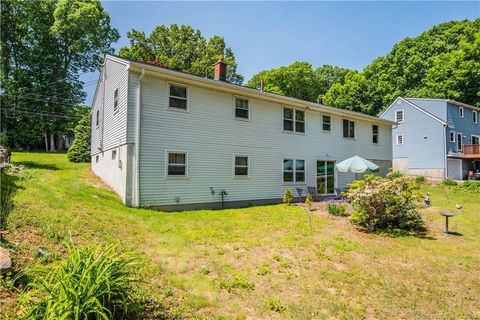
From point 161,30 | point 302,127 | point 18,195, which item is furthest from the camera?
point 161,30

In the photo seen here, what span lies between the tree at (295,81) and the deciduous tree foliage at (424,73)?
17.0 feet

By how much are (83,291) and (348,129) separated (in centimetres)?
1826

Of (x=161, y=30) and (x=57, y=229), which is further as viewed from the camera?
(x=161, y=30)

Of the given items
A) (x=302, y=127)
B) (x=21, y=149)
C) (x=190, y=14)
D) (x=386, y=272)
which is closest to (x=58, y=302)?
(x=386, y=272)

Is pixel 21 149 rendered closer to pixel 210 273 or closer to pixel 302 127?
pixel 302 127

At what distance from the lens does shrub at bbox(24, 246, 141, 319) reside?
250 cm

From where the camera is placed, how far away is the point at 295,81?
1720 inches

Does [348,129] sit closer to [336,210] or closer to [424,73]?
[336,210]

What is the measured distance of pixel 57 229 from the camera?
5453mm

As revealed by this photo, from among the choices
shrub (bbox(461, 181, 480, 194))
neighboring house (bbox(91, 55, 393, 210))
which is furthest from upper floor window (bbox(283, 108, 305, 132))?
shrub (bbox(461, 181, 480, 194))

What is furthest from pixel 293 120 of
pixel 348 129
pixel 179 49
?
pixel 179 49

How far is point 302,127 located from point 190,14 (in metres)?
8.39

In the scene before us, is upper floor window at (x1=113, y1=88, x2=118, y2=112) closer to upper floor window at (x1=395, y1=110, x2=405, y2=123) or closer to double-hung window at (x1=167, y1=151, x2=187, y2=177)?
double-hung window at (x1=167, y1=151, x2=187, y2=177)

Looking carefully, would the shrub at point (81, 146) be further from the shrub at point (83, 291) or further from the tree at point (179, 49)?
the shrub at point (83, 291)
